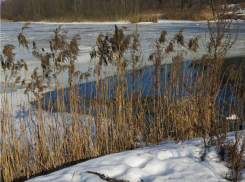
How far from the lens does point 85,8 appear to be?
2947cm

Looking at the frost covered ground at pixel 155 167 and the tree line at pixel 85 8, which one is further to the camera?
the tree line at pixel 85 8

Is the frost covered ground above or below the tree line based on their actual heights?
below

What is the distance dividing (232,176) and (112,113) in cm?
127

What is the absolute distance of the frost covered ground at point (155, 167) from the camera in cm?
198

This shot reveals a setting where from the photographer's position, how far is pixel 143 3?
85.0 ft

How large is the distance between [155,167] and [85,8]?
29169 millimetres

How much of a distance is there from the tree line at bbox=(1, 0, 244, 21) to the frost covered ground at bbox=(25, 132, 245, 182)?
17.6m

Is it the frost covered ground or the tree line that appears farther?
the tree line

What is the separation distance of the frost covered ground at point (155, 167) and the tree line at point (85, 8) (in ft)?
57.7

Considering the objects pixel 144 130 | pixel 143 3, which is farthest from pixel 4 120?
pixel 143 3

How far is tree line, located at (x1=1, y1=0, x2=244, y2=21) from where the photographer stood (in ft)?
79.4

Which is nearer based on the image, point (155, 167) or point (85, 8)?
point (155, 167)

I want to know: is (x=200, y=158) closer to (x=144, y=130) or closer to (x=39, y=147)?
(x=144, y=130)

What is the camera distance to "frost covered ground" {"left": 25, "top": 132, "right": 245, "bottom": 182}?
1977 millimetres
